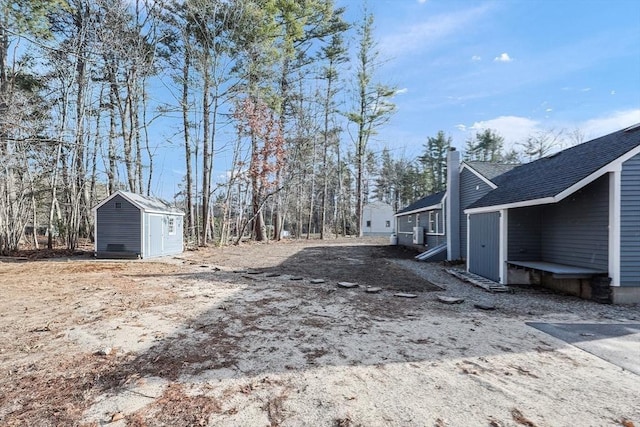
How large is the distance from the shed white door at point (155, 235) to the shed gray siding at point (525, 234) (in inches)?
509

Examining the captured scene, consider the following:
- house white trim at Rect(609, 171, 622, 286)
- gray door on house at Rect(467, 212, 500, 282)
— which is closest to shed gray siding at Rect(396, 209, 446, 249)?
gray door on house at Rect(467, 212, 500, 282)

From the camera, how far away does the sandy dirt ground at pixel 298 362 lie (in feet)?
7.95

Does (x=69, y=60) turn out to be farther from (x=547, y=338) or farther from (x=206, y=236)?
(x=547, y=338)

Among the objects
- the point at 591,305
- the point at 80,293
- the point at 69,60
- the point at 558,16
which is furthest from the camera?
the point at 69,60

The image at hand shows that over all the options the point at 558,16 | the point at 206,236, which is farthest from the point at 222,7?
the point at 558,16

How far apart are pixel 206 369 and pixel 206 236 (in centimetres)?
1609

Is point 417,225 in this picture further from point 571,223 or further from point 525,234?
point 571,223

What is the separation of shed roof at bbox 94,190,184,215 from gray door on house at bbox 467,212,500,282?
12117 millimetres

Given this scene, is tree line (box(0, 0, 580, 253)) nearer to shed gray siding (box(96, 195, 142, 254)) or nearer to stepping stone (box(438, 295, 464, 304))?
shed gray siding (box(96, 195, 142, 254))

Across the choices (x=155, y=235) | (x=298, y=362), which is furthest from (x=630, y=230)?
(x=155, y=235)

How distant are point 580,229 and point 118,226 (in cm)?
1515

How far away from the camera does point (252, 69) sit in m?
18.4

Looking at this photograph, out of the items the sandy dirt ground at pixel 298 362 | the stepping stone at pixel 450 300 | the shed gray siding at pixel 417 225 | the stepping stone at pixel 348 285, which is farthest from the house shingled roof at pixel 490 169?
the stepping stone at pixel 348 285

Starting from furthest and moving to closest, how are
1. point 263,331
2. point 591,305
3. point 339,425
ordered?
point 591,305, point 263,331, point 339,425
